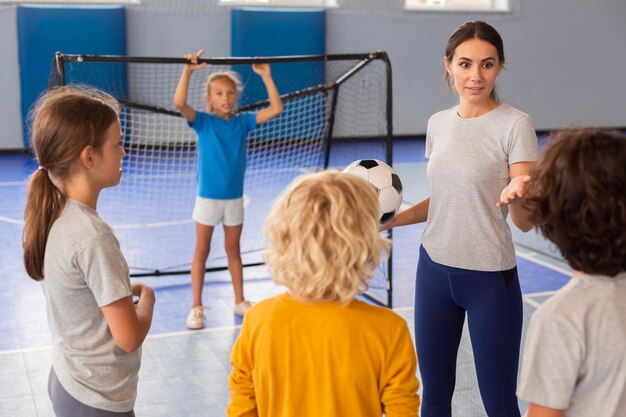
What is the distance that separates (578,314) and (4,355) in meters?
3.41

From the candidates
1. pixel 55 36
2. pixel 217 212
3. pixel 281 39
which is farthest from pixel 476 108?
pixel 281 39

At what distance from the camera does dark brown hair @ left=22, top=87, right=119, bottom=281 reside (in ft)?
6.37

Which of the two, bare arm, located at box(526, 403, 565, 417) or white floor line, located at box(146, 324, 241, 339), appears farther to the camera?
white floor line, located at box(146, 324, 241, 339)

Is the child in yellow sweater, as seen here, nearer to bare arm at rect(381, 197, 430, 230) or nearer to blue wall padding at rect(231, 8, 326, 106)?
bare arm at rect(381, 197, 430, 230)

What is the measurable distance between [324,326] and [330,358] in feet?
0.22

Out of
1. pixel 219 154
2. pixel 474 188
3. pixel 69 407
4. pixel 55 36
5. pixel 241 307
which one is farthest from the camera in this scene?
pixel 55 36

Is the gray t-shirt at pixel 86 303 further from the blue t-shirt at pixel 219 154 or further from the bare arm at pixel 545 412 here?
the blue t-shirt at pixel 219 154

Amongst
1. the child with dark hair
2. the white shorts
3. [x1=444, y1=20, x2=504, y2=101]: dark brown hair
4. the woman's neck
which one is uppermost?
[x1=444, y1=20, x2=504, y2=101]: dark brown hair

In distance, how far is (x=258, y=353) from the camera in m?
1.70

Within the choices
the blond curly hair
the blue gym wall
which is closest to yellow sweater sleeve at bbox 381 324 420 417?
the blond curly hair

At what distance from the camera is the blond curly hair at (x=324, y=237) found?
156cm

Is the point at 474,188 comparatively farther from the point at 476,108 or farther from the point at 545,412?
the point at 545,412

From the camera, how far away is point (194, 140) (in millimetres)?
9898

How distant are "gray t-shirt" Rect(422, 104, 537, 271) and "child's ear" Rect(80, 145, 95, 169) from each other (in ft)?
3.86
